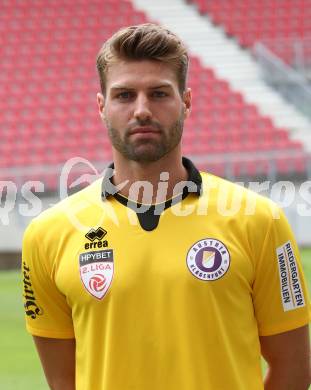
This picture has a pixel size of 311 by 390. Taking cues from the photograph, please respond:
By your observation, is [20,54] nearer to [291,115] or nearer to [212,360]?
[291,115]

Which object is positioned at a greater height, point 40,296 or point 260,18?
point 260,18

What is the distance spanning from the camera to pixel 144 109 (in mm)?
2574

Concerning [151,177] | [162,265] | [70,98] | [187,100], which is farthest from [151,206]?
[70,98]

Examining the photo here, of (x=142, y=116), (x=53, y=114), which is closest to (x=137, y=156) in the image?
(x=142, y=116)

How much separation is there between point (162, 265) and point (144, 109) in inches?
16.0

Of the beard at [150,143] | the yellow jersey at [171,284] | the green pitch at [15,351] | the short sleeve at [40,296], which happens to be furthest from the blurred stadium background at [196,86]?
the beard at [150,143]

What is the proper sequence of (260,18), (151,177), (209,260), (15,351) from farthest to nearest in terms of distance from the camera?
(260,18)
(15,351)
(151,177)
(209,260)

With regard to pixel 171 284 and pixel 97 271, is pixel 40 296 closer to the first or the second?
pixel 97 271

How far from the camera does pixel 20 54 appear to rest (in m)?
19.1

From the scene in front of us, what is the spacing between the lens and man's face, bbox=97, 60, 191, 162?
259cm

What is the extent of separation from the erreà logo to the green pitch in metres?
4.53

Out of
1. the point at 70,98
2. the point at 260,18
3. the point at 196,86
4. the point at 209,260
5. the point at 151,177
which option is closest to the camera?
the point at 209,260

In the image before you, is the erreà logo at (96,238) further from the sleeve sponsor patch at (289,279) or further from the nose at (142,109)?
the sleeve sponsor patch at (289,279)

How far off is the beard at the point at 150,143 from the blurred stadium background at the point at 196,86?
37.4ft
